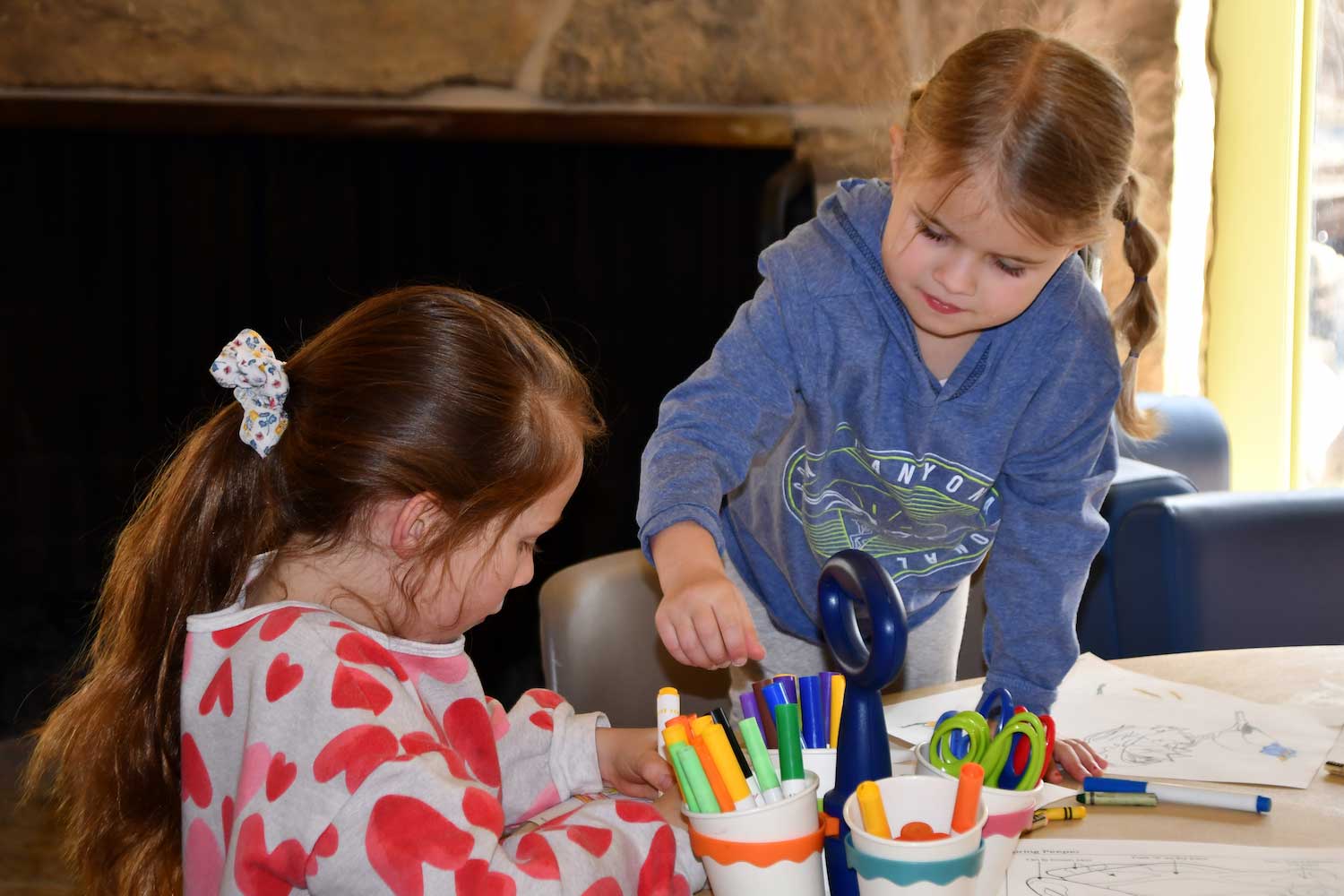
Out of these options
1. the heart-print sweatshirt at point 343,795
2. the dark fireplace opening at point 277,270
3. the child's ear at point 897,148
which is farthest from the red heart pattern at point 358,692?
the dark fireplace opening at point 277,270

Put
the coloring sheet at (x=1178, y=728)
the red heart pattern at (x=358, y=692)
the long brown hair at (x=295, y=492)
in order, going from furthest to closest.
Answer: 1. the coloring sheet at (x=1178, y=728)
2. the long brown hair at (x=295, y=492)
3. the red heart pattern at (x=358, y=692)

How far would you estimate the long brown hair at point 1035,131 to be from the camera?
926mm

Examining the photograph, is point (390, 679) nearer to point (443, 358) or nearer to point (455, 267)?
point (443, 358)

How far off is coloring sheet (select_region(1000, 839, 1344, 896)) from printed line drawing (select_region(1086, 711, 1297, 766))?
0.50 feet

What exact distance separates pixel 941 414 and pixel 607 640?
0.36 m

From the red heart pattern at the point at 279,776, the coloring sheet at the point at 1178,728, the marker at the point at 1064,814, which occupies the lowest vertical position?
the coloring sheet at the point at 1178,728

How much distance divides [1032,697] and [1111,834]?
0.24m

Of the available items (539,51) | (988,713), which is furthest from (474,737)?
(539,51)

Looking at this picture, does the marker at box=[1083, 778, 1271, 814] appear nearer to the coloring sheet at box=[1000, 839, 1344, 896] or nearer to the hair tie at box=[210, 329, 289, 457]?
the coloring sheet at box=[1000, 839, 1344, 896]

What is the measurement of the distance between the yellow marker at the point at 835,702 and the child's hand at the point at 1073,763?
9.7 inches

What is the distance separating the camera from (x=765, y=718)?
Result: 694 millimetres

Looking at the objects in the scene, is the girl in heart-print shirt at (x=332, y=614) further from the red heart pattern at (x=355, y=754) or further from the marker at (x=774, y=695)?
the marker at (x=774, y=695)

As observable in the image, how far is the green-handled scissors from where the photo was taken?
25.6 inches

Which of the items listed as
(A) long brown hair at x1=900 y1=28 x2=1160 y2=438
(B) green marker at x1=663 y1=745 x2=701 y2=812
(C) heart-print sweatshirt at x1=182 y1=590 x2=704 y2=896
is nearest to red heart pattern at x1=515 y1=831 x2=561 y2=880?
(C) heart-print sweatshirt at x1=182 y1=590 x2=704 y2=896
